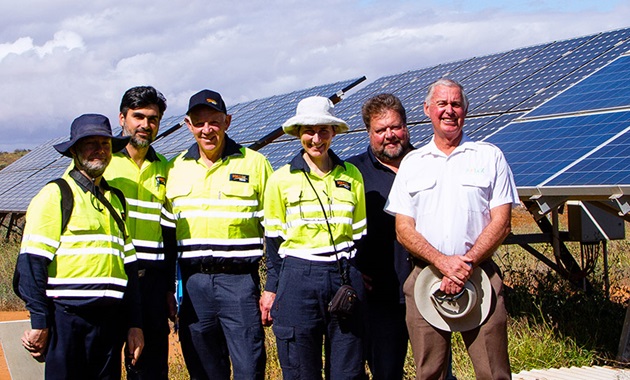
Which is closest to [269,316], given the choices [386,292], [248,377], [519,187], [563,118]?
[248,377]

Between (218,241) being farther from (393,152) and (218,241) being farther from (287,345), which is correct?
(393,152)

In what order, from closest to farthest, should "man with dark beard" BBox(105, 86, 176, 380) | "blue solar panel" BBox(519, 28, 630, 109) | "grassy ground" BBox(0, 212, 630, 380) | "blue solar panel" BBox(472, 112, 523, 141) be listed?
"man with dark beard" BBox(105, 86, 176, 380) → "grassy ground" BBox(0, 212, 630, 380) → "blue solar panel" BBox(472, 112, 523, 141) → "blue solar panel" BBox(519, 28, 630, 109)

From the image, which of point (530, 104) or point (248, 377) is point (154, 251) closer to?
point (248, 377)

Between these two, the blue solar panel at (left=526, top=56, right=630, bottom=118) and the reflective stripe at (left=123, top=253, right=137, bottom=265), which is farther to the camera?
the blue solar panel at (left=526, top=56, right=630, bottom=118)

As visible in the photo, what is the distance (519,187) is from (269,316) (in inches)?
119

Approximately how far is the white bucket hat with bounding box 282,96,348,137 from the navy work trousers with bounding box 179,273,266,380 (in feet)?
3.20

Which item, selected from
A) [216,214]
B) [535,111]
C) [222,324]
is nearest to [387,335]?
[222,324]

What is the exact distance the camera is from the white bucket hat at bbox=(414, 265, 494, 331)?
14.4 ft

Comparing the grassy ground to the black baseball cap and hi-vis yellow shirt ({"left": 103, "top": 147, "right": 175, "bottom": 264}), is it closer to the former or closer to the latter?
hi-vis yellow shirt ({"left": 103, "top": 147, "right": 175, "bottom": 264})

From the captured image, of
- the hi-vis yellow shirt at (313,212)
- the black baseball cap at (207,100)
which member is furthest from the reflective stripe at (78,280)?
the black baseball cap at (207,100)

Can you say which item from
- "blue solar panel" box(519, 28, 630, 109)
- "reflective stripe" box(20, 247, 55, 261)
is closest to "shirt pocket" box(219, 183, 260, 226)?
"reflective stripe" box(20, 247, 55, 261)

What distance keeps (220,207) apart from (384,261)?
3.52 ft

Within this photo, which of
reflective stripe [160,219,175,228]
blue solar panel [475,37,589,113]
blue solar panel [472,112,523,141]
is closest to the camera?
reflective stripe [160,219,175,228]

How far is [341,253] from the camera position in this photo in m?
4.75
